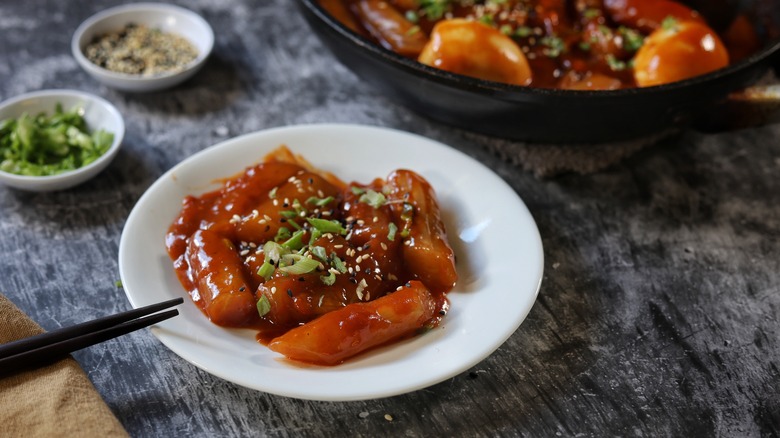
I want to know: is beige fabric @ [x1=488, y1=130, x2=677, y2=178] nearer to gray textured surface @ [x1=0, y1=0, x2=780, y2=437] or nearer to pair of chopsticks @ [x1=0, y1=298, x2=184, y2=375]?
Result: gray textured surface @ [x1=0, y1=0, x2=780, y2=437]

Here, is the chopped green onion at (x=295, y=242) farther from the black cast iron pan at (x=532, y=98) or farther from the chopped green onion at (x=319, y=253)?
the black cast iron pan at (x=532, y=98)

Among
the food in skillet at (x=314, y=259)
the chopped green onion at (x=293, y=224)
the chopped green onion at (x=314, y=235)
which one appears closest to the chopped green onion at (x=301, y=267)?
the food in skillet at (x=314, y=259)

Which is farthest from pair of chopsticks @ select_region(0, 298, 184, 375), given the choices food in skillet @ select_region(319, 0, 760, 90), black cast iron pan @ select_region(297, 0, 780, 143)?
food in skillet @ select_region(319, 0, 760, 90)

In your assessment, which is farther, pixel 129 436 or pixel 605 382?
pixel 605 382

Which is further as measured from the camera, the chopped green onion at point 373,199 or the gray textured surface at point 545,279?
the chopped green onion at point 373,199

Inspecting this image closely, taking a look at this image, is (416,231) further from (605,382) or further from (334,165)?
(605,382)

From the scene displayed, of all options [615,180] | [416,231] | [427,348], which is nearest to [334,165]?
[416,231]

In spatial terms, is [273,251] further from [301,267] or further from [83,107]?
[83,107]
